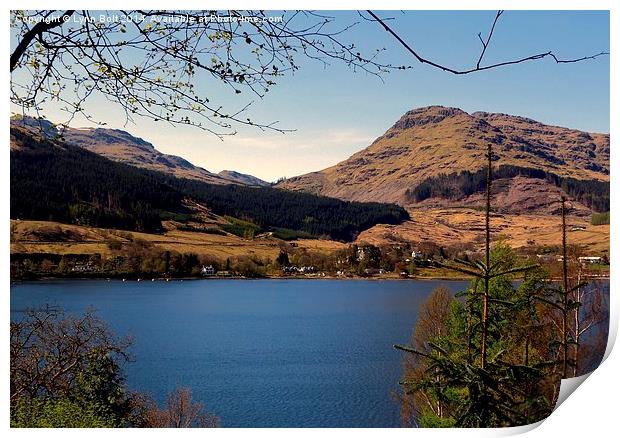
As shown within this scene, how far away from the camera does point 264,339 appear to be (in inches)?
640

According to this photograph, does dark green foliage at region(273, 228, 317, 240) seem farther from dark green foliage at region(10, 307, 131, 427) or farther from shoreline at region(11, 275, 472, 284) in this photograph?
dark green foliage at region(10, 307, 131, 427)

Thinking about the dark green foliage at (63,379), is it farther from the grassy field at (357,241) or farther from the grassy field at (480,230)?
the grassy field at (480,230)

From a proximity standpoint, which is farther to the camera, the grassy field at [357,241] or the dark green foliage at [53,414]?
the grassy field at [357,241]

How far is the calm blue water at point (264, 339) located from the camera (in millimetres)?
11602

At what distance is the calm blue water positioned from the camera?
11602 millimetres

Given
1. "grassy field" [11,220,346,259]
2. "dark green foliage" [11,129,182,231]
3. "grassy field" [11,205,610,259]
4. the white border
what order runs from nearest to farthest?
the white border → "grassy field" [11,205,610,259] → "grassy field" [11,220,346,259] → "dark green foliage" [11,129,182,231]

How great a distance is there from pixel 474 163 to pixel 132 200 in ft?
35.1

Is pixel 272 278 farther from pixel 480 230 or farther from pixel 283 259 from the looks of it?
pixel 480 230

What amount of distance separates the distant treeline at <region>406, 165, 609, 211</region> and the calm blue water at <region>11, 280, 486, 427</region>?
2965 millimetres

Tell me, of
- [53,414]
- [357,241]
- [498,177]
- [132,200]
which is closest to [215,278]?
[132,200]

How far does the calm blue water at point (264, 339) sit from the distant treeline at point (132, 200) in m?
1.91

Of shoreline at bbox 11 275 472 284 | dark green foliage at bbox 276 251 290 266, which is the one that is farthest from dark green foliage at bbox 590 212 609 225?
dark green foliage at bbox 276 251 290 266
